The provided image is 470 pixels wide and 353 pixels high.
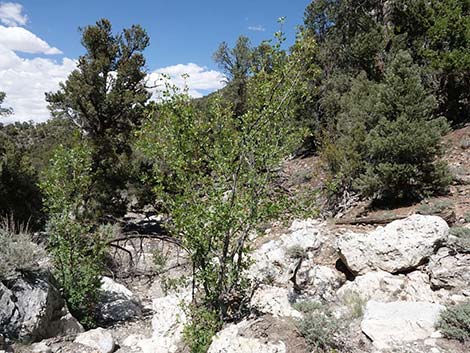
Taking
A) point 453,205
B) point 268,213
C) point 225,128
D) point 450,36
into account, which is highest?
point 450,36

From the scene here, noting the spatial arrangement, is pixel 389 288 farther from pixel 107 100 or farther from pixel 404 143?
pixel 107 100

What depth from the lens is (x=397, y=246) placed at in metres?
6.65

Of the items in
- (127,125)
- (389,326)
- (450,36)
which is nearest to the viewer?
(389,326)

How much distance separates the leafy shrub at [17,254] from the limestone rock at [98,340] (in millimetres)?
1506

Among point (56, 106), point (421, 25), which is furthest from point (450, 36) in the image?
point (56, 106)

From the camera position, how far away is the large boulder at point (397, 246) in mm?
6512

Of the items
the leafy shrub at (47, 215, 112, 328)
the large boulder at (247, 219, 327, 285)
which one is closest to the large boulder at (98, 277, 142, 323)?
the leafy shrub at (47, 215, 112, 328)

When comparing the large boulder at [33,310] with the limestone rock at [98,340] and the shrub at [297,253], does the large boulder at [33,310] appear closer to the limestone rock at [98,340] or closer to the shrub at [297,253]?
the limestone rock at [98,340]

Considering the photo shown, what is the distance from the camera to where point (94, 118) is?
544 inches

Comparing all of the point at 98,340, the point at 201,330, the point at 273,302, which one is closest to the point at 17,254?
the point at 98,340

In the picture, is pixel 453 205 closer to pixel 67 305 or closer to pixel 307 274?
pixel 307 274

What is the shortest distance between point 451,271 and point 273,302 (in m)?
3.02

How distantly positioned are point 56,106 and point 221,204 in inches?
427

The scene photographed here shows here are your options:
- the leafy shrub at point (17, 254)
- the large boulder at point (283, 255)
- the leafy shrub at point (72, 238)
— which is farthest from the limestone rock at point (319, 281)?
the leafy shrub at point (17, 254)
